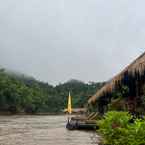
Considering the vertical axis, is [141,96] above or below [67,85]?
below

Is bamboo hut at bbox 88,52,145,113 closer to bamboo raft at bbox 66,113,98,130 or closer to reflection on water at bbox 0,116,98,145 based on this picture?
reflection on water at bbox 0,116,98,145

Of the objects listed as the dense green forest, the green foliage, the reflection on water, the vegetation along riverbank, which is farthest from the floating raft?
the dense green forest

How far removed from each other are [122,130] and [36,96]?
287 ft

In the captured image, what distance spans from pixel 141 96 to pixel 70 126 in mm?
21357

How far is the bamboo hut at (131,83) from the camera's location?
9461 mm

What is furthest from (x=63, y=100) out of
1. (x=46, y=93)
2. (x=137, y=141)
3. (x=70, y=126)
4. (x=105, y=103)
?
(x=137, y=141)

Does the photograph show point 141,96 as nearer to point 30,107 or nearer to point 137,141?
point 137,141

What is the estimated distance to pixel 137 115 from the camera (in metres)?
11.9

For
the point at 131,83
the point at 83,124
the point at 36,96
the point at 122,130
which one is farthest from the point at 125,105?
the point at 36,96

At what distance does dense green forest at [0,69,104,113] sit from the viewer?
266 ft

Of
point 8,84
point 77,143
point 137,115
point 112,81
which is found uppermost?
point 8,84

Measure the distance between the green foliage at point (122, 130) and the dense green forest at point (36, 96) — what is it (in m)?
62.2

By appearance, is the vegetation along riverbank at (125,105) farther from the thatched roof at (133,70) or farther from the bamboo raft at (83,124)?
the bamboo raft at (83,124)

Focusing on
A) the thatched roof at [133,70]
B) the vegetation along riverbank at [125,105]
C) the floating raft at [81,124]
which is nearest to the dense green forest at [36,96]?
the floating raft at [81,124]
